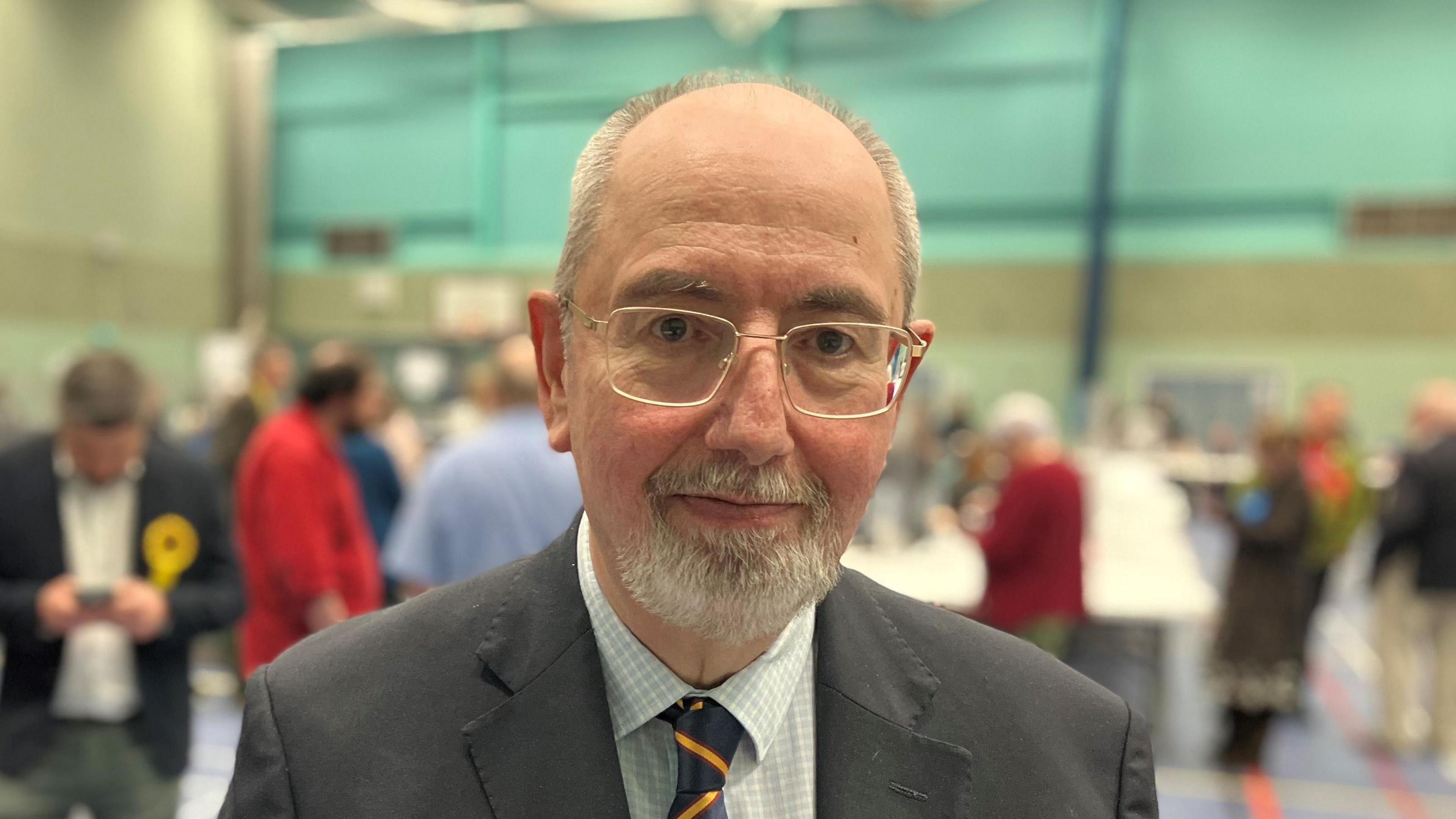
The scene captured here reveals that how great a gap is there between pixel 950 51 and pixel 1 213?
1222cm

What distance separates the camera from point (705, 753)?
1170 millimetres

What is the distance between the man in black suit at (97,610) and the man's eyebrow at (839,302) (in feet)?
7.96

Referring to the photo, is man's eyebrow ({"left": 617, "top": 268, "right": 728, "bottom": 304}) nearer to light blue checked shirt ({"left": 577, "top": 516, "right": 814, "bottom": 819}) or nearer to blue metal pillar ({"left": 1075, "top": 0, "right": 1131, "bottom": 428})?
light blue checked shirt ({"left": 577, "top": 516, "right": 814, "bottom": 819})

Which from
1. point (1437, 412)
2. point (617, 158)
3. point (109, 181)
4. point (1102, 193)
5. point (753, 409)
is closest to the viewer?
point (753, 409)

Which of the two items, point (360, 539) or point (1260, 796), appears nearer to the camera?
point (360, 539)

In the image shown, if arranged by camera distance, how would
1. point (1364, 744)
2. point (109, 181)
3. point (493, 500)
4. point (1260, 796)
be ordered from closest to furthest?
point (493, 500), point (1260, 796), point (1364, 744), point (109, 181)

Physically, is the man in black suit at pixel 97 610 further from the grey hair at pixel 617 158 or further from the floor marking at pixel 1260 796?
the floor marking at pixel 1260 796

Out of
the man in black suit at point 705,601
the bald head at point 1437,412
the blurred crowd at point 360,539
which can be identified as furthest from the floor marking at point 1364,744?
the man in black suit at point 705,601

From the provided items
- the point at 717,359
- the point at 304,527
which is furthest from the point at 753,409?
the point at 304,527

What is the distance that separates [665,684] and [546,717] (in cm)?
13

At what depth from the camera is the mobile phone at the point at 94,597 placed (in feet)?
9.12

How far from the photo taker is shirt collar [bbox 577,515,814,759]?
121 centimetres

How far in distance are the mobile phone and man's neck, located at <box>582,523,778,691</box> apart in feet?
7.04

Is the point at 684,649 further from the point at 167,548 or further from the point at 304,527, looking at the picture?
the point at 304,527
